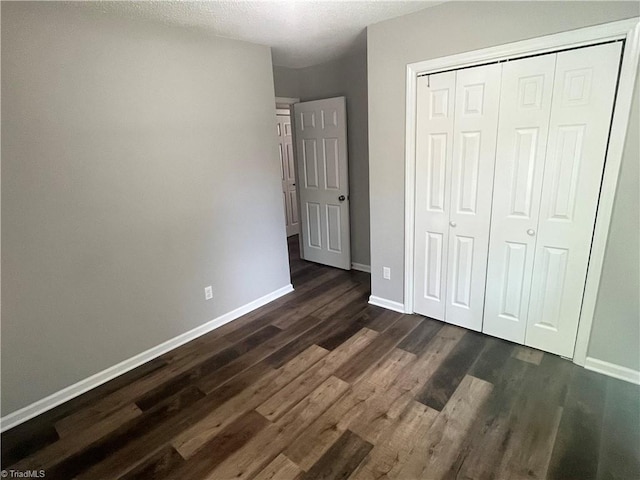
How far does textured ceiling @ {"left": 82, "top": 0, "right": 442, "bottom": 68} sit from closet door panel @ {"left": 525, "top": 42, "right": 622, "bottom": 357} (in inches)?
41.4

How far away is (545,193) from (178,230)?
2631mm

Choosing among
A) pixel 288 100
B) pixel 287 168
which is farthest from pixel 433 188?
pixel 287 168

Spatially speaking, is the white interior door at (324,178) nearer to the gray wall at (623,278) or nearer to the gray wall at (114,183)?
the gray wall at (114,183)

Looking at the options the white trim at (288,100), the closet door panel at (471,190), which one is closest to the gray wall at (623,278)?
the closet door panel at (471,190)

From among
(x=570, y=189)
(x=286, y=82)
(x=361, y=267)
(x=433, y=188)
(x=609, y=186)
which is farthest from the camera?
(x=361, y=267)

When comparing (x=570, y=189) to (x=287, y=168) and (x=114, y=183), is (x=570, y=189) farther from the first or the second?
(x=287, y=168)

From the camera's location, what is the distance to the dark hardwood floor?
169 cm

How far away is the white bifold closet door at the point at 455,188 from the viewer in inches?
93.7

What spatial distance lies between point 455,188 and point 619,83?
3.46ft

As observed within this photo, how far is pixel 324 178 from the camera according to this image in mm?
4090

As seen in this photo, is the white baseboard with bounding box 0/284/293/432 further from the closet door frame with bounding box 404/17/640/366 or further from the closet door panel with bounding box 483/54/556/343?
the closet door frame with bounding box 404/17/640/366

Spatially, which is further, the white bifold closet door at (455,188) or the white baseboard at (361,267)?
the white baseboard at (361,267)

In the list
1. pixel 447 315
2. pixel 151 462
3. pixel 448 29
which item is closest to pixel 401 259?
pixel 447 315

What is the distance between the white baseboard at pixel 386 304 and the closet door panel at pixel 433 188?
6.0 inches
